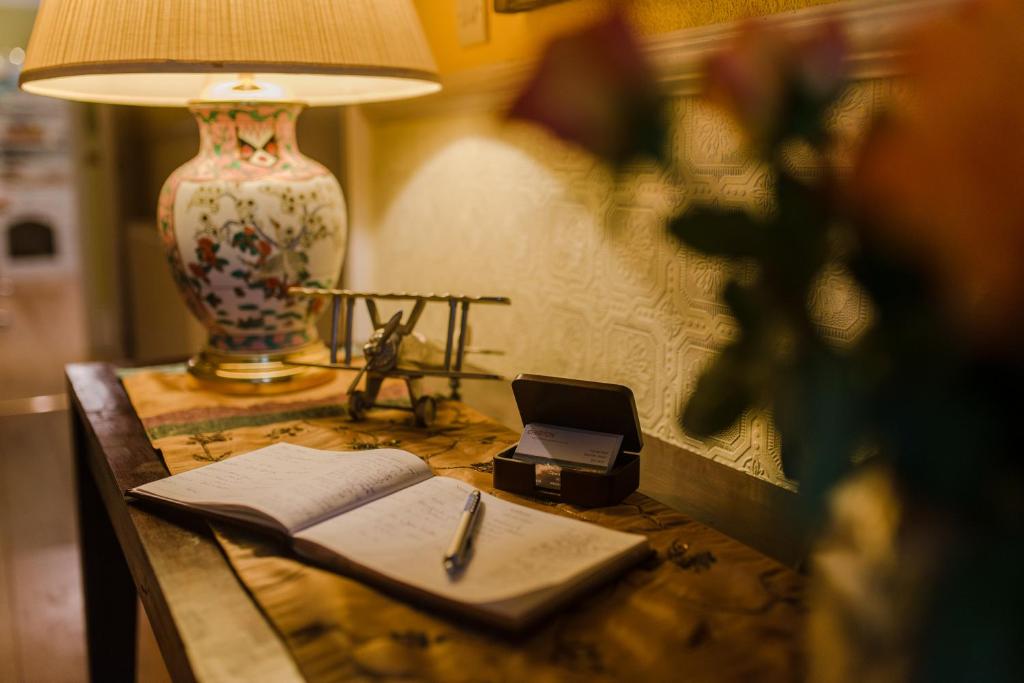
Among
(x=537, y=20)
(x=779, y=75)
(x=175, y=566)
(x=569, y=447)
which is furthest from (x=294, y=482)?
(x=537, y=20)

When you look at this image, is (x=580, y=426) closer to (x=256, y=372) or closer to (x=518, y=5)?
(x=256, y=372)

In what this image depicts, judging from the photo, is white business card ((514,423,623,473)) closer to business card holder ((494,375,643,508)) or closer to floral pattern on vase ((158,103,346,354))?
business card holder ((494,375,643,508))

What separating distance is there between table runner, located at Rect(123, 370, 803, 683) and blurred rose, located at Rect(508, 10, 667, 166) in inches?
13.5

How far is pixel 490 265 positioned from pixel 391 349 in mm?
429

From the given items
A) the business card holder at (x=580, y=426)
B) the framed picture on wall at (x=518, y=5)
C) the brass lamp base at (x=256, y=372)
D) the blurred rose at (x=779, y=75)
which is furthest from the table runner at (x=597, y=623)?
the framed picture on wall at (x=518, y=5)

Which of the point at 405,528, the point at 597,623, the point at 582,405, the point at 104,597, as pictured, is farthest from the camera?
the point at 104,597

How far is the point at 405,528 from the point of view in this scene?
717 millimetres

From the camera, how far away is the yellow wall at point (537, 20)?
87 cm

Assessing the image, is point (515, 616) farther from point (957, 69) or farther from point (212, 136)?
point (212, 136)

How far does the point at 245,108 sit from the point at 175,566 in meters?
0.73

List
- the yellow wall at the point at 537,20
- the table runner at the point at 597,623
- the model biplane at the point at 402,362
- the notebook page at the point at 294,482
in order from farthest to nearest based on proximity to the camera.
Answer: the model biplane at the point at 402,362
the yellow wall at the point at 537,20
the notebook page at the point at 294,482
the table runner at the point at 597,623

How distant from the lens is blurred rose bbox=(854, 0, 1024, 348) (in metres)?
0.29

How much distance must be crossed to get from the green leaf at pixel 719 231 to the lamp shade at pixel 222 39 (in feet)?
2.45

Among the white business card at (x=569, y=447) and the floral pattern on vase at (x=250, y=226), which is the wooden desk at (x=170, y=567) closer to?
the floral pattern on vase at (x=250, y=226)
